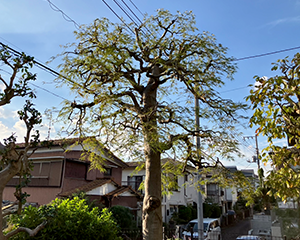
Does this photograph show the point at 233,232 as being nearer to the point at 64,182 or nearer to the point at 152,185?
the point at 64,182

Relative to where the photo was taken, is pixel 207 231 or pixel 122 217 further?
pixel 207 231

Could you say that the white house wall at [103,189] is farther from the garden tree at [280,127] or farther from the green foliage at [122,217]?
the garden tree at [280,127]

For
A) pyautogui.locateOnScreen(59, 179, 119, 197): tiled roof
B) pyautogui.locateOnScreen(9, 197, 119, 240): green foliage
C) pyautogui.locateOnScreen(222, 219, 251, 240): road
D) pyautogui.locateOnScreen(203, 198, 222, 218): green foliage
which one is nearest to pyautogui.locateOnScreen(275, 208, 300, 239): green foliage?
pyautogui.locateOnScreen(222, 219, 251, 240): road

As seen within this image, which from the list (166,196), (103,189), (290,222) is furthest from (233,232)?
(103,189)

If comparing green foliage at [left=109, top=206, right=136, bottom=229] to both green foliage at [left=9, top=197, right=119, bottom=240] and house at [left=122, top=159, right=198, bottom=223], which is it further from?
green foliage at [left=9, top=197, right=119, bottom=240]

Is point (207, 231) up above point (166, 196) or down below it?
below

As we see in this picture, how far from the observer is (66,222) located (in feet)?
18.0

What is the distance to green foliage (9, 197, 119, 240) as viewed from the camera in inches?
209

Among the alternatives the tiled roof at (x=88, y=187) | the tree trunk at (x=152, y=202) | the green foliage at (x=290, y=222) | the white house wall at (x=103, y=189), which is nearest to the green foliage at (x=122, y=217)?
the white house wall at (x=103, y=189)

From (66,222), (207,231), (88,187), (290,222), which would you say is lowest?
(207,231)

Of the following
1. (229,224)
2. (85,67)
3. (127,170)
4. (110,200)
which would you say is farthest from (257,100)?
(229,224)

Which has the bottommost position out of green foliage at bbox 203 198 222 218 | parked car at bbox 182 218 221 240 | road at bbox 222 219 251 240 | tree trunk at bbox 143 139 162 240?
road at bbox 222 219 251 240

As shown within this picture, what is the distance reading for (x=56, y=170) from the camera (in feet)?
51.5

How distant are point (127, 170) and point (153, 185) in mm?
18785
